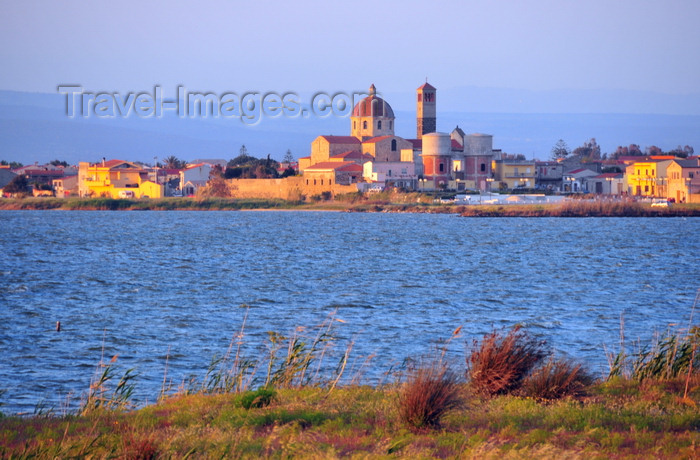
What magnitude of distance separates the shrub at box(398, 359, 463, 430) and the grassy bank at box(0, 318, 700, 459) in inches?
0.4

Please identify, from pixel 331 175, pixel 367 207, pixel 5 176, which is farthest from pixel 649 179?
pixel 5 176

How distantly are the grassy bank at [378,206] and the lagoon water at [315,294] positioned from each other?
11893 millimetres

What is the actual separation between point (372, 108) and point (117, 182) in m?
26.8

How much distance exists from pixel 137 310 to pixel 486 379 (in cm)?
1309

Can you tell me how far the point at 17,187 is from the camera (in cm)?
8994

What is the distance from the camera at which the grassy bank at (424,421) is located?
627 centimetres

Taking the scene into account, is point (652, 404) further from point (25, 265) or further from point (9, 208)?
point (9, 208)

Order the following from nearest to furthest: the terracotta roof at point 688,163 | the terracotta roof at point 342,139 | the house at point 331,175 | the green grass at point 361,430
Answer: the green grass at point 361,430 < the terracotta roof at point 688,163 < the house at point 331,175 < the terracotta roof at point 342,139

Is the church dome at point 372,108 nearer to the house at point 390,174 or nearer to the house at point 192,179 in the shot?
the house at point 390,174

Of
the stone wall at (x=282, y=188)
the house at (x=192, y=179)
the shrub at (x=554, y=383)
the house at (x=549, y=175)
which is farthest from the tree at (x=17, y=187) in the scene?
the shrub at (x=554, y=383)

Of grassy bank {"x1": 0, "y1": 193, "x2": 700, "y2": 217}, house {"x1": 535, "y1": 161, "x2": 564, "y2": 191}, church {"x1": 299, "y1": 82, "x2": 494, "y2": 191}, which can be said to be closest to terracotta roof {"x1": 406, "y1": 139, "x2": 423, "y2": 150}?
church {"x1": 299, "y1": 82, "x2": 494, "y2": 191}

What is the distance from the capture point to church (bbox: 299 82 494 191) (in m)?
→ 76.1

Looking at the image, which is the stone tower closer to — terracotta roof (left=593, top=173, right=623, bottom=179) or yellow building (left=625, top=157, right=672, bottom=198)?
terracotta roof (left=593, top=173, right=623, bottom=179)

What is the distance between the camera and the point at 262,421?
7.30 m
